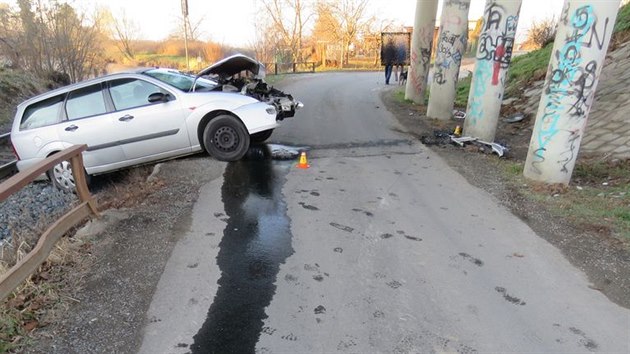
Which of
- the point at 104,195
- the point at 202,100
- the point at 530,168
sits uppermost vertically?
the point at 202,100

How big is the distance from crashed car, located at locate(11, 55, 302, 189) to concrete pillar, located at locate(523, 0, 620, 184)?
4138mm

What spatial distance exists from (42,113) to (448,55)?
9.12 m

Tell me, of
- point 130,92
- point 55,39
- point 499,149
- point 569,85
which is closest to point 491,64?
point 499,149

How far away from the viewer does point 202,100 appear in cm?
690

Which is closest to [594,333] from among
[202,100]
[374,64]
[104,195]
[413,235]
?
[413,235]

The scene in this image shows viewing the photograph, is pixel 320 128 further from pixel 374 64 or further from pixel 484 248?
pixel 374 64

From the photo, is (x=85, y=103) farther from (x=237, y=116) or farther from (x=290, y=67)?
(x=290, y=67)

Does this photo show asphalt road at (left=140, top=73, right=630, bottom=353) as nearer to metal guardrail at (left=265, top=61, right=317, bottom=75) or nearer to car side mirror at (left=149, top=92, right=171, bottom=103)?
car side mirror at (left=149, top=92, right=171, bottom=103)

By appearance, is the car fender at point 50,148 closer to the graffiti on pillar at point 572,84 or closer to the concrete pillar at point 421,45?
the graffiti on pillar at point 572,84

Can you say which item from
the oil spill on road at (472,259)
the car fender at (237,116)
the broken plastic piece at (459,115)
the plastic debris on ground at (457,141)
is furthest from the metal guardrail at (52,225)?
the broken plastic piece at (459,115)

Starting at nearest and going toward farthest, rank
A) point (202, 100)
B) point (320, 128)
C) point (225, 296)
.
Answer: point (225, 296) → point (202, 100) → point (320, 128)

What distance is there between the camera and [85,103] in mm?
6828

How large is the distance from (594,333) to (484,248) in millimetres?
1384

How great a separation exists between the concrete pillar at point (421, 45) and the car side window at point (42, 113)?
35.1 ft
